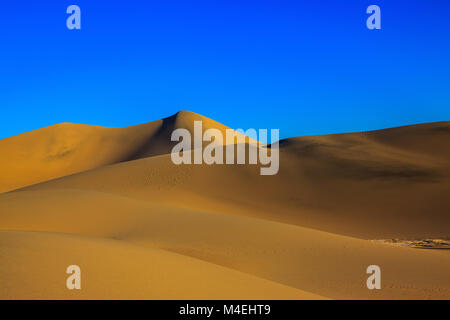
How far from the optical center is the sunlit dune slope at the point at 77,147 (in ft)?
195

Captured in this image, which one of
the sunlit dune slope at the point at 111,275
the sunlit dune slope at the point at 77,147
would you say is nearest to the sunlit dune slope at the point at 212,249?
the sunlit dune slope at the point at 111,275

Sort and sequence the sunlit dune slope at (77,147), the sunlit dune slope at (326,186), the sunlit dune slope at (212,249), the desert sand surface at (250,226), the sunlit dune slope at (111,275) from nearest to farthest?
the sunlit dune slope at (111,275) → the desert sand surface at (250,226) → the sunlit dune slope at (212,249) → the sunlit dune slope at (326,186) → the sunlit dune slope at (77,147)

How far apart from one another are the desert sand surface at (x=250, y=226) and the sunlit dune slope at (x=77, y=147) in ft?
98.9

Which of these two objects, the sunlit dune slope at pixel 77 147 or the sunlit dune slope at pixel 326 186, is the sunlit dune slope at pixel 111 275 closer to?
the sunlit dune slope at pixel 326 186

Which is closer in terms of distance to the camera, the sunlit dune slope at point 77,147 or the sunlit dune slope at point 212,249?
the sunlit dune slope at point 212,249

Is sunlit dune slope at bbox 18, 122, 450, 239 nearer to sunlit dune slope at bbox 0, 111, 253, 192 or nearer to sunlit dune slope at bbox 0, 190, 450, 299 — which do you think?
sunlit dune slope at bbox 0, 190, 450, 299

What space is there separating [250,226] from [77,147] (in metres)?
60.6

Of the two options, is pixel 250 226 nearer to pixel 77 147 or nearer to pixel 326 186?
pixel 326 186

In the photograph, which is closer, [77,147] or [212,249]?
[212,249]

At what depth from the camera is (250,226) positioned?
13.5m

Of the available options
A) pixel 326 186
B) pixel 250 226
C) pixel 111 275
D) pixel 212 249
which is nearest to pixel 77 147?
pixel 326 186

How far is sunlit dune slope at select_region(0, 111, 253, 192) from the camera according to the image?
195 ft

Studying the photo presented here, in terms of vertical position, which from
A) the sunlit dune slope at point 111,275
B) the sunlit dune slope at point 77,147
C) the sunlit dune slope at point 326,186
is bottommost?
the sunlit dune slope at point 111,275

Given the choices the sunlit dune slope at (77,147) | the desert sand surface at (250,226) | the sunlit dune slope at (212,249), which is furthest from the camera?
the sunlit dune slope at (77,147)
